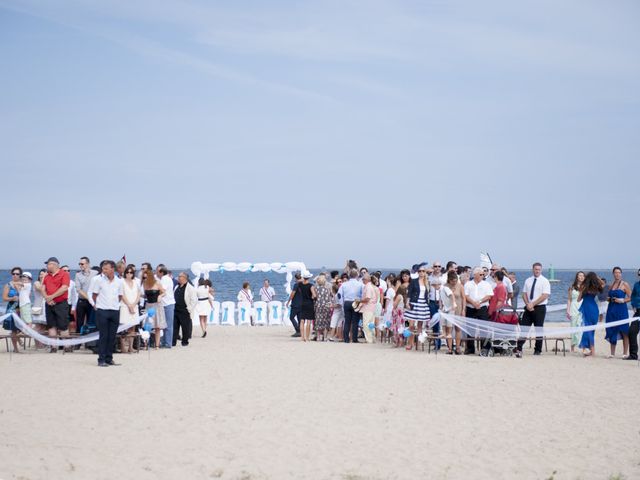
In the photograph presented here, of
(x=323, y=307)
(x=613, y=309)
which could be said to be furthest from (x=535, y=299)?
(x=323, y=307)

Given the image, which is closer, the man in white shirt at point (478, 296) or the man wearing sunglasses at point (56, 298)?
the man wearing sunglasses at point (56, 298)

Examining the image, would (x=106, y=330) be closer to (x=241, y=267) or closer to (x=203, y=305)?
(x=203, y=305)

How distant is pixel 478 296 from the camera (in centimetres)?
1577

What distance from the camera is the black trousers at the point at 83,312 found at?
16047 mm

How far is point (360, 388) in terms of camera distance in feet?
36.7

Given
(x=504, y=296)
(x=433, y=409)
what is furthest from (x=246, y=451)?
(x=504, y=296)

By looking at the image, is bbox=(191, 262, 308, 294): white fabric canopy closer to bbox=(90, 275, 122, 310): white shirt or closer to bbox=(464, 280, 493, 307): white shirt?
bbox=(464, 280, 493, 307): white shirt

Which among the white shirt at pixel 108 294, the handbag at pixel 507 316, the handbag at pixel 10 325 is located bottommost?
the handbag at pixel 10 325

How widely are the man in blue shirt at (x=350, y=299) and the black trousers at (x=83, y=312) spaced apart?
18.6ft

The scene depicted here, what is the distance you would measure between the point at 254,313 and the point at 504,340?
13174 millimetres

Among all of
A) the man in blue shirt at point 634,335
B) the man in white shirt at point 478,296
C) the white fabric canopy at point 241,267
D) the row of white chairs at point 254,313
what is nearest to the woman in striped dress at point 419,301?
the man in white shirt at point 478,296

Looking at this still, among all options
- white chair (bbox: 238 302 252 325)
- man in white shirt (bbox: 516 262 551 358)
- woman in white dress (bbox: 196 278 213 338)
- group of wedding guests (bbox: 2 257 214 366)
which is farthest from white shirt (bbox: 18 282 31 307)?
white chair (bbox: 238 302 252 325)

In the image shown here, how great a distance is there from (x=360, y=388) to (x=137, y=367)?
426cm

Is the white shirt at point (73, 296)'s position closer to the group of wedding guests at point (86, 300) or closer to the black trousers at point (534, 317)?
the group of wedding guests at point (86, 300)
